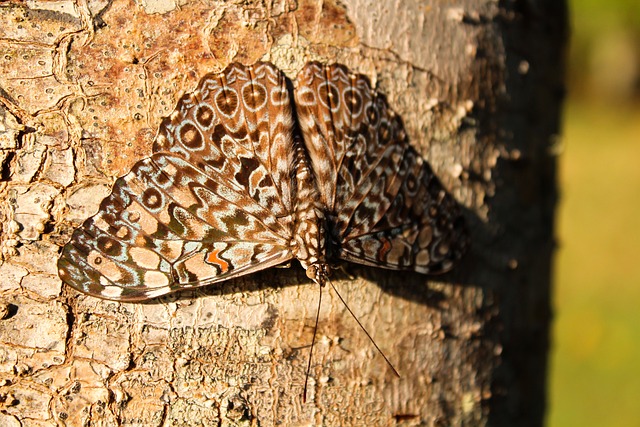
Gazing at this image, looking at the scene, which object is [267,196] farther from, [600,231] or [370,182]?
[600,231]

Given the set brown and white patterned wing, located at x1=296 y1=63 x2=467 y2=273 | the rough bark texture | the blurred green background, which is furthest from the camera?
the blurred green background

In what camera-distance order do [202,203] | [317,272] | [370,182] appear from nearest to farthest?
[317,272], [202,203], [370,182]

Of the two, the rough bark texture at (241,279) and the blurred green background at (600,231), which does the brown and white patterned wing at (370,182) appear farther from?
the blurred green background at (600,231)

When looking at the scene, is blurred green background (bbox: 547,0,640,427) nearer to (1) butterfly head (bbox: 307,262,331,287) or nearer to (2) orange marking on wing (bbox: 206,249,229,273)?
(1) butterfly head (bbox: 307,262,331,287)


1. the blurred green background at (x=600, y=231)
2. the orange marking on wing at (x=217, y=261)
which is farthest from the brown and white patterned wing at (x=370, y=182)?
the blurred green background at (x=600, y=231)

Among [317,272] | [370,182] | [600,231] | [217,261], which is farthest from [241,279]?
[600,231]

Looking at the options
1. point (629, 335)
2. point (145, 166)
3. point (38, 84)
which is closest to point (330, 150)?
point (145, 166)

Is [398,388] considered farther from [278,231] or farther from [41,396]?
[41,396]

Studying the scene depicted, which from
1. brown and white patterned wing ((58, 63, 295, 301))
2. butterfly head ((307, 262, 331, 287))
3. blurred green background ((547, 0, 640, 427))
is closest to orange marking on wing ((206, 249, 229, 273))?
brown and white patterned wing ((58, 63, 295, 301))
